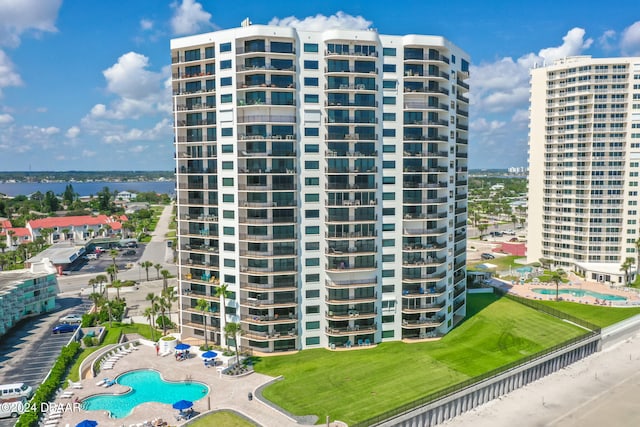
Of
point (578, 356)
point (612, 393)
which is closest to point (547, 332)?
point (578, 356)

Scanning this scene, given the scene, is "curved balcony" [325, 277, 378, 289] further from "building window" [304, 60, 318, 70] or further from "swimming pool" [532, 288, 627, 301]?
"swimming pool" [532, 288, 627, 301]

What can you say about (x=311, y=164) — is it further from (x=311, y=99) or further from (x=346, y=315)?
(x=346, y=315)

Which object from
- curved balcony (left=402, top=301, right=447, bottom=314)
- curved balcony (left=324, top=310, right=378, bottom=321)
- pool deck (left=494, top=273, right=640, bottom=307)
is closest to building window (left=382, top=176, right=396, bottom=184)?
curved balcony (left=402, top=301, right=447, bottom=314)

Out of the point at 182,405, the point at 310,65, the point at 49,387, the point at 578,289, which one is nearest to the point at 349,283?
the point at 182,405

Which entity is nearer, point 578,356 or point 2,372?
point 2,372

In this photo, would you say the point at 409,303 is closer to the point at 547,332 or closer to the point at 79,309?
the point at 547,332

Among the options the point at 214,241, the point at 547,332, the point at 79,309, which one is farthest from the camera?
the point at 79,309

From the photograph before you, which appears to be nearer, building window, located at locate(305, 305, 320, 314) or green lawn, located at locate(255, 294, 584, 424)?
green lawn, located at locate(255, 294, 584, 424)
